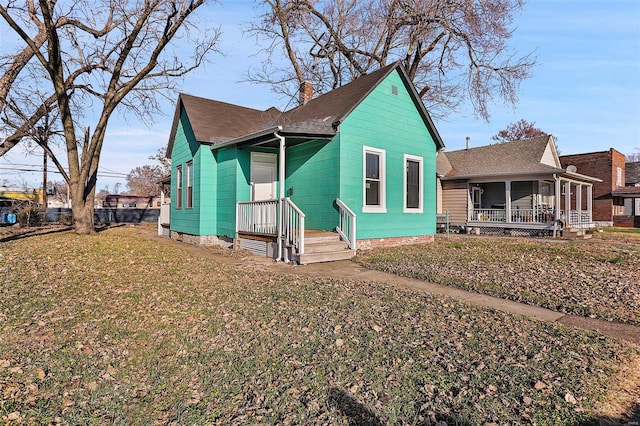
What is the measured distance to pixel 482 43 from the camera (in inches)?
686

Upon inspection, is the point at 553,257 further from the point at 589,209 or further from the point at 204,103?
the point at 589,209

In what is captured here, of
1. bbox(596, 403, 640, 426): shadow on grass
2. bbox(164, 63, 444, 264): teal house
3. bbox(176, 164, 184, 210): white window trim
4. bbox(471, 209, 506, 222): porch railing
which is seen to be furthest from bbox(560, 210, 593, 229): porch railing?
bbox(176, 164, 184, 210): white window trim

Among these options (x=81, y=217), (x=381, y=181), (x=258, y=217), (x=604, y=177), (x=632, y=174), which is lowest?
(x=81, y=217)

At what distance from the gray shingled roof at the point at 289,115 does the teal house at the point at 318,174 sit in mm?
47

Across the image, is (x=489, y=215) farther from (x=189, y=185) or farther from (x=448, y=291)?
(x=189, y=185)

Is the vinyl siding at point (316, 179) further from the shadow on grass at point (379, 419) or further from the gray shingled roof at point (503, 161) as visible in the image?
the gray shingled roof at point (503, 161)

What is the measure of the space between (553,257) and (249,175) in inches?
342

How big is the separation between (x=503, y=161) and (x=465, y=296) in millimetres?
16001

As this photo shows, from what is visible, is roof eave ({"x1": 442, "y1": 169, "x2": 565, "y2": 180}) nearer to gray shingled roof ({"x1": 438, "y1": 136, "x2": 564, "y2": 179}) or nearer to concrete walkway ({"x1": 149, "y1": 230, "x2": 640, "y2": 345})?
gray shingled roof ({"x1": 438, "y1": 136, "x2": 564, "y2": 179})

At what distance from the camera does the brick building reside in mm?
24438

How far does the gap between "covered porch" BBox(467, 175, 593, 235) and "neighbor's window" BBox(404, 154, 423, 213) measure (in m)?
8.16

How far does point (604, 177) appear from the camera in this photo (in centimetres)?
2467

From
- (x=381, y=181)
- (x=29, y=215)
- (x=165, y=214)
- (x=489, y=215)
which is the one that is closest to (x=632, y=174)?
(x=489, y=215)

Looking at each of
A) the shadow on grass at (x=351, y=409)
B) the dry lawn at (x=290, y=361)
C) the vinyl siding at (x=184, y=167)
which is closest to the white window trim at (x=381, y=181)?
the dry lawn at (x=290, y=361)
